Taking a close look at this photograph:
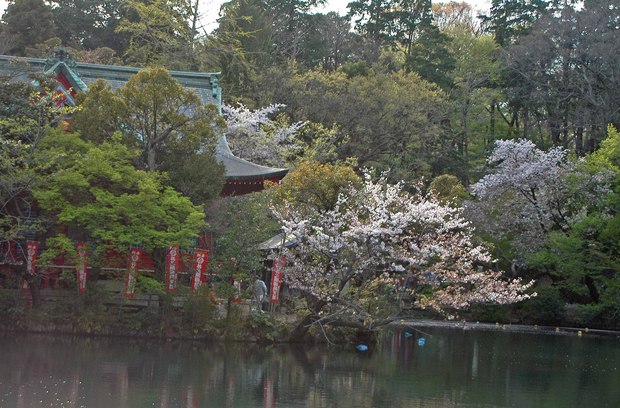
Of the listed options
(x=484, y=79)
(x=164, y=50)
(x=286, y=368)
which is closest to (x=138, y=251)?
(x=286, y=368)

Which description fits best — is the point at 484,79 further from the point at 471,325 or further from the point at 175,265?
the point at 175,265

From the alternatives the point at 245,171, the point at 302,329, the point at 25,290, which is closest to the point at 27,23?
the point at 245,171

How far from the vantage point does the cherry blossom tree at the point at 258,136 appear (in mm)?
32375

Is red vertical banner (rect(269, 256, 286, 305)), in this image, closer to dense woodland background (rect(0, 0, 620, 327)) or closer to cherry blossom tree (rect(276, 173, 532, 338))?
cherry blossom tree (rect(276, 173, 532, 338))

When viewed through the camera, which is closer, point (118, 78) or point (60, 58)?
point (60, 58)

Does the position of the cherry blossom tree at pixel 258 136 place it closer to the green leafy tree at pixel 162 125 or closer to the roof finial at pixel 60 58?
the roof finial at pixel 60 58

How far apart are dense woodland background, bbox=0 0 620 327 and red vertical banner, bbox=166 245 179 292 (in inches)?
23.8

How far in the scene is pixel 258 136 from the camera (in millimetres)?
32625

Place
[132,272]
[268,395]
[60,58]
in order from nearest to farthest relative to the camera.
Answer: [268,395]
[132,272]
[60,58]

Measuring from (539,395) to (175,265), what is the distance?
348 inches

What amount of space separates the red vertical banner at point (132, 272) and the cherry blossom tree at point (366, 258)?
3.48 meters

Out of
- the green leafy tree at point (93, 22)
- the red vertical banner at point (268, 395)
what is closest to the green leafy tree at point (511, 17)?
the green leafy tree at point (93, 22)

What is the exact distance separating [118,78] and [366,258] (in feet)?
40.7

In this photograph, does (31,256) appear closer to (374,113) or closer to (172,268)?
(172,268)
